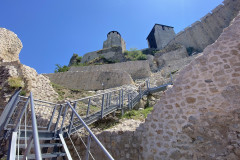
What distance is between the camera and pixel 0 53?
35.2 feet

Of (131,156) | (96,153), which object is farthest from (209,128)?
(96,153)

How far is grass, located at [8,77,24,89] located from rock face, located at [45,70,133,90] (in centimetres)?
763

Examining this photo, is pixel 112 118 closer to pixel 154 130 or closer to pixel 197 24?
pixel 154 130

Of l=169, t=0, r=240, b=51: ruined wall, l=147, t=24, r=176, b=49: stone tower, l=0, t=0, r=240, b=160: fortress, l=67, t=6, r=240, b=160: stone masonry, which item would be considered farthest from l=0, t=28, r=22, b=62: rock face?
l=147, t=24, r=176, b=49: stone tower

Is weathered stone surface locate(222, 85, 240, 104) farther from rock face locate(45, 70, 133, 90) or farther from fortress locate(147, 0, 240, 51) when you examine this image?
fortress locate(147, 0, 240, 51)

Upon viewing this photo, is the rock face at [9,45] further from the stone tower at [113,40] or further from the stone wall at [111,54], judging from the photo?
the stone tower at [113,40]

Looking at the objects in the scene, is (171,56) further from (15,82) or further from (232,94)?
(232,94)

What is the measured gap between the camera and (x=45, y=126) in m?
5.23

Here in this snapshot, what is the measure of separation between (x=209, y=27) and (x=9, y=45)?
3229cm

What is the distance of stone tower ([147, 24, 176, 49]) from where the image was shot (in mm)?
44594

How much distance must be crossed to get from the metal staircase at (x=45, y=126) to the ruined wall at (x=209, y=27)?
2658 centimetres

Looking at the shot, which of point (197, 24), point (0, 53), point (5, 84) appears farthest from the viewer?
point (197, 24)

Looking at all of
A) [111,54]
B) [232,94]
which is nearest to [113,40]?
[111,54]

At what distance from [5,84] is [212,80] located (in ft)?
27.6
